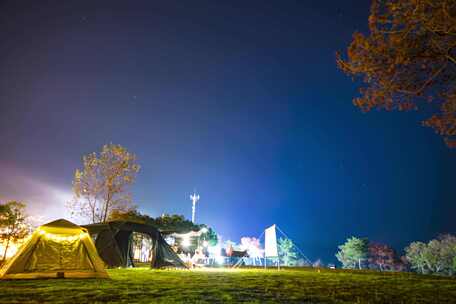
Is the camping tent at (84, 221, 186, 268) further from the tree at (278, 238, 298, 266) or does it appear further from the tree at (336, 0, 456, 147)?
the tree at (278, 238, 298, 266)

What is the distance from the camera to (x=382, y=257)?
84875mm

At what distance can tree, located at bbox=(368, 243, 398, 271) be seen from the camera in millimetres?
82806

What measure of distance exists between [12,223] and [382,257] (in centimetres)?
8908

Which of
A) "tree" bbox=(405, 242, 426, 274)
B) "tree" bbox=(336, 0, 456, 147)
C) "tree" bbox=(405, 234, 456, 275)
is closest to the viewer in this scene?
"tree" bbox=(336, 0, 456, 147)

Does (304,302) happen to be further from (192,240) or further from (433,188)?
(433,188)

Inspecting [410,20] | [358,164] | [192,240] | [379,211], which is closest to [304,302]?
[410,20]

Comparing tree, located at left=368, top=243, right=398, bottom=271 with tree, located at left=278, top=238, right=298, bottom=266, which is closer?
tree, located at left=278, top=238, right=298, bottom=266

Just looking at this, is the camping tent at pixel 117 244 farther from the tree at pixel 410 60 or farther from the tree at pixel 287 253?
the tree at pixel 287 253

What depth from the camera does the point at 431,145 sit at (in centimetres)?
11806

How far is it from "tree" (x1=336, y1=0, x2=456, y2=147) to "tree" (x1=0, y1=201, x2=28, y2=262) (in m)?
31.4

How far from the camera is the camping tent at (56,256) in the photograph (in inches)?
355

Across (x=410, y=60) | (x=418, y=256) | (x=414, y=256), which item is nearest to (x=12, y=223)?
(x=410, y=60)

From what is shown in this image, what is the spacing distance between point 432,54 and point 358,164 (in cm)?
13391

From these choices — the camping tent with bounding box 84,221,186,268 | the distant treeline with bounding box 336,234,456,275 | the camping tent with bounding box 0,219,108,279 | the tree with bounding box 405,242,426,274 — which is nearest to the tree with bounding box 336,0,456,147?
the camping tent with bounding box 0,219,108,279
